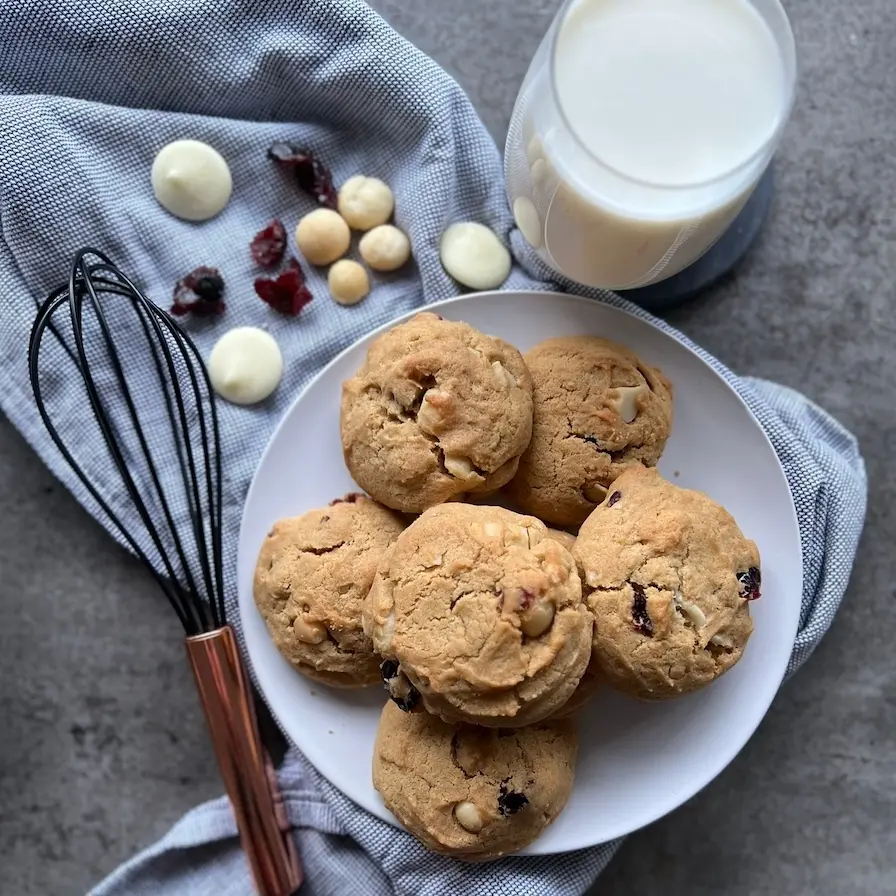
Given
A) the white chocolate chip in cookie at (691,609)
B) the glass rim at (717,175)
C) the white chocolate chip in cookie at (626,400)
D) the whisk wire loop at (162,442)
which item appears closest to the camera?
the glass rim at (717,175)

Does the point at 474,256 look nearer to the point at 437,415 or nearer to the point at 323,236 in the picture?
the point at 323,236

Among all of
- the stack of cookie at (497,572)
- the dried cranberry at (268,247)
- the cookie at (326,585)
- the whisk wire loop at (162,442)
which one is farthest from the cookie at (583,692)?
the dried cranberry at (268,247)

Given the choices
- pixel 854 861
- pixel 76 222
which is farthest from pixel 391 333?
A: pixel 854 861

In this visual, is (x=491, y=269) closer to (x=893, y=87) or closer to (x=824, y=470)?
(x=824, y=470)

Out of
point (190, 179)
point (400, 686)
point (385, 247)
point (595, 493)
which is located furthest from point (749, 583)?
point (190, 179)

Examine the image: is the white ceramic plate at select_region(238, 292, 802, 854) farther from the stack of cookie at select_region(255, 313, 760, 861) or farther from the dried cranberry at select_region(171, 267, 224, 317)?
the dried cranberry at select_region(171, 267, 224, 317)

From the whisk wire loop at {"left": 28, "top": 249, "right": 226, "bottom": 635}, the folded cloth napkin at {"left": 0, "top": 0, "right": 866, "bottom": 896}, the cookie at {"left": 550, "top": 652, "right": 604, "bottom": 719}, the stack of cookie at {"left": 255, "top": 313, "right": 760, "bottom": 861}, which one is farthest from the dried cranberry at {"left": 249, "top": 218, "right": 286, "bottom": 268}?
the cookie at {"left": 550, "top": 652, "right": 604, "bottom": 719}

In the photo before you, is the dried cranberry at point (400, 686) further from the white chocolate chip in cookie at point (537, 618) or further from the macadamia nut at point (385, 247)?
the macadamia nut at point (385, 247)
